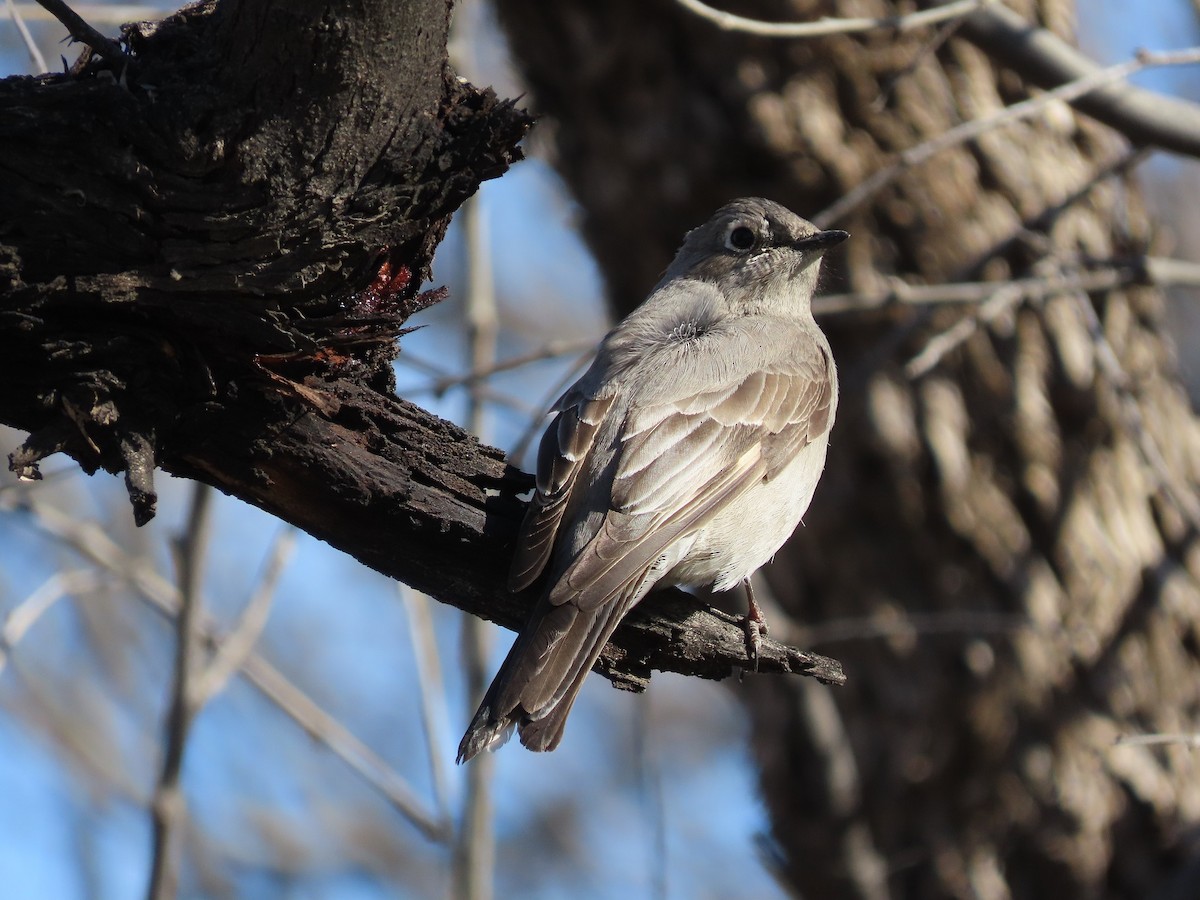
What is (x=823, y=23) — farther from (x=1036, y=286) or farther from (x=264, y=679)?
(x=264, y=679)


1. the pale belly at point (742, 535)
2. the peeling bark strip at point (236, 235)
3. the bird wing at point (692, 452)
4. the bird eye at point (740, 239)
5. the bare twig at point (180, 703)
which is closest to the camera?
the peeling bark strip at point (236, 235)

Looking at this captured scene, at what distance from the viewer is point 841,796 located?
270 inches

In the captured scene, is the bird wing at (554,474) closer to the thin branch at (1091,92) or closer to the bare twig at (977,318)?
the bare twig at (977,318)

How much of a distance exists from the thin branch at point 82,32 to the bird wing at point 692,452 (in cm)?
164

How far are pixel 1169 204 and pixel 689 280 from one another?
9.08 m

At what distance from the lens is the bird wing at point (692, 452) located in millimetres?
3547

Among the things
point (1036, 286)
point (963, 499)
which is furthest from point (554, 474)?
point (963, 499)

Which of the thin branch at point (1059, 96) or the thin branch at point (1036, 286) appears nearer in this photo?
the thin branch at point (1059, 96)

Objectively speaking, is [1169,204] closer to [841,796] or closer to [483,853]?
[841,796]

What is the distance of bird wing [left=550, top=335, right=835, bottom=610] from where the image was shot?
11.6 ft

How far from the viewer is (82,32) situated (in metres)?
2.74

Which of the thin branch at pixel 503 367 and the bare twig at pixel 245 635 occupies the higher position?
the thin branch at pixel 503 367

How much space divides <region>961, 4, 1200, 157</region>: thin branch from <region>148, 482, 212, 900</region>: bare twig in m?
3.54

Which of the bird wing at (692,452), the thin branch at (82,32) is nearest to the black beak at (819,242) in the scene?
the bird wing at (692,452)
